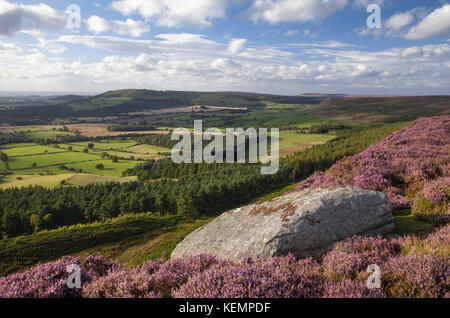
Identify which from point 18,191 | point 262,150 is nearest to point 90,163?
point 18,191

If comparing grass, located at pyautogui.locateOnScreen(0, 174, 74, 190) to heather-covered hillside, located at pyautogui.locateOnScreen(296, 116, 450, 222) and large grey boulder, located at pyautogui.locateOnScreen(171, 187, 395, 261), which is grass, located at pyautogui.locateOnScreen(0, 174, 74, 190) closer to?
large grey boulder, located at pyautogui.locateOnScreen(171, 187, 395, 261)

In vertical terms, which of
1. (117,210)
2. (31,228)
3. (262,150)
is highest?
(262,150)

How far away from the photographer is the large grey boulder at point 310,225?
29.5 ft

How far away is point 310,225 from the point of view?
9289 millimetres

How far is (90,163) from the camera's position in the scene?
138125 millimetres

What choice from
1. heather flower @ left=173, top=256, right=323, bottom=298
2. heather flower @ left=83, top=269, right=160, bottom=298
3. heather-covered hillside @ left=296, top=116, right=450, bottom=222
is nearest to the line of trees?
heather-covered hillside @ left=296, top=116, right=450, bottom=222

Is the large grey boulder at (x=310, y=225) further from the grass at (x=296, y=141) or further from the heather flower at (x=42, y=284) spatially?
the grass at (x=296, y=141)

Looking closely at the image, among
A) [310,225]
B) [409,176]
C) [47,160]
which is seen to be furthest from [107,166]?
[310,225]

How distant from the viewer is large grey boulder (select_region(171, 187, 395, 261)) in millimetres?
8984

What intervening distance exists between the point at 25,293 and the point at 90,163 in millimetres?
150330

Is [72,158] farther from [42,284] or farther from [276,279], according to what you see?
[276,279]

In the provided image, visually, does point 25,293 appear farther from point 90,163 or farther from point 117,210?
point 90,163

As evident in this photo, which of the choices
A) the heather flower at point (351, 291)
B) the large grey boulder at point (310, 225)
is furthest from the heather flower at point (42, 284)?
the heather flower at point (351, 291)

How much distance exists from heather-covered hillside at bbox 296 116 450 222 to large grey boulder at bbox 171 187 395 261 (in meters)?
1.73
